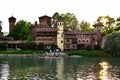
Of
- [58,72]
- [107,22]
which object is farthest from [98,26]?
[58,72]

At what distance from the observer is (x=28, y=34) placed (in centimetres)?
11038

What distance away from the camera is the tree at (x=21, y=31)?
108 meters

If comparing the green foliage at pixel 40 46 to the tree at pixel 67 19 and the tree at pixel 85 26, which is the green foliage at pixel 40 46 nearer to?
the tree at pixel 67 19

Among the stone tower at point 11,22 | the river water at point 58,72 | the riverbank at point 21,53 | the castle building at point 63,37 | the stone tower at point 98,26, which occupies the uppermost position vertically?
the stone tower at point 11,22

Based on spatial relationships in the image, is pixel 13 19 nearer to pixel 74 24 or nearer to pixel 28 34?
pixel 28 34

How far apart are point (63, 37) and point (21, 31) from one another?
486 inches

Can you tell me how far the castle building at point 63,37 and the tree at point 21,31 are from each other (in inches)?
128

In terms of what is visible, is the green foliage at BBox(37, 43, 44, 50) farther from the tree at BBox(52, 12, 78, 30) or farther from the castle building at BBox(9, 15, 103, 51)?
the tree at BBox(52, 12, 78, 30)

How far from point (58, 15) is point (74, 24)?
645cm

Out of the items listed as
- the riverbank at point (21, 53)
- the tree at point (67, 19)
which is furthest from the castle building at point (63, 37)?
the tree at point (67, 19)

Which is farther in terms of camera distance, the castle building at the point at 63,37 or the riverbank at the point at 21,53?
the castle building at the point at 63,37

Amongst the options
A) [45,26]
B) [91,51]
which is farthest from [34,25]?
[91,51]

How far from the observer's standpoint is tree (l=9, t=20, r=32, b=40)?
108m

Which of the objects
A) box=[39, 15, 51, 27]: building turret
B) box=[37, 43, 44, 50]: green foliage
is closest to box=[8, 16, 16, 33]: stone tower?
box=[39, 15, 51, 27]: building turret
